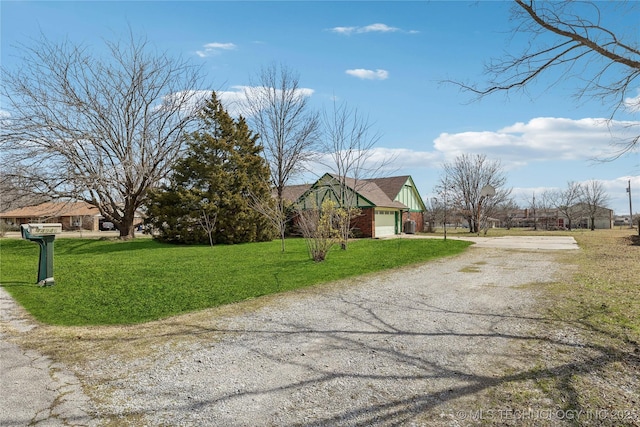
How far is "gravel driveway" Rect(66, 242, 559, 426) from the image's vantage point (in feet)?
9.52

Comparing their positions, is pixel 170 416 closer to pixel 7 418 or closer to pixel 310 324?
pixel 7 418

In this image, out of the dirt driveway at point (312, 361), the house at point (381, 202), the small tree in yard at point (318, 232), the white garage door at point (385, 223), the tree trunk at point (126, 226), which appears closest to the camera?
the dirt driveway at point (312, 361)

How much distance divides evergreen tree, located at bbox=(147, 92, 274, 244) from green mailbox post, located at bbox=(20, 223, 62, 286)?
11383 mm

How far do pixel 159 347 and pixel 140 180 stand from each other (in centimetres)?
1891

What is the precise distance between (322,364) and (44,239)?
23.8ft

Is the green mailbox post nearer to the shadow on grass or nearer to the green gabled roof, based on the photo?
the shadow on grass

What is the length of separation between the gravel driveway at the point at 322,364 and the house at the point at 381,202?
52.7 ft

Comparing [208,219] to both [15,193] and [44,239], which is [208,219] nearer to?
[15,193]

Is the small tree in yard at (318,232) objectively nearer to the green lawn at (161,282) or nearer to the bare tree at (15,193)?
the green lawn at (161,282)

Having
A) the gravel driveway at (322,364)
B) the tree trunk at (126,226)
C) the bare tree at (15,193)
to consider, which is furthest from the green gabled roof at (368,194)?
the gravel driveway at (322,364)

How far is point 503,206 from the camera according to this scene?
4741 centimetres

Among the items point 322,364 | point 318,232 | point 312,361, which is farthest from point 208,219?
point 322,364

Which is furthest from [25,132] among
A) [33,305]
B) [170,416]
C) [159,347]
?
[170,416]

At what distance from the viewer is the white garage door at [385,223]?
87.8ft
